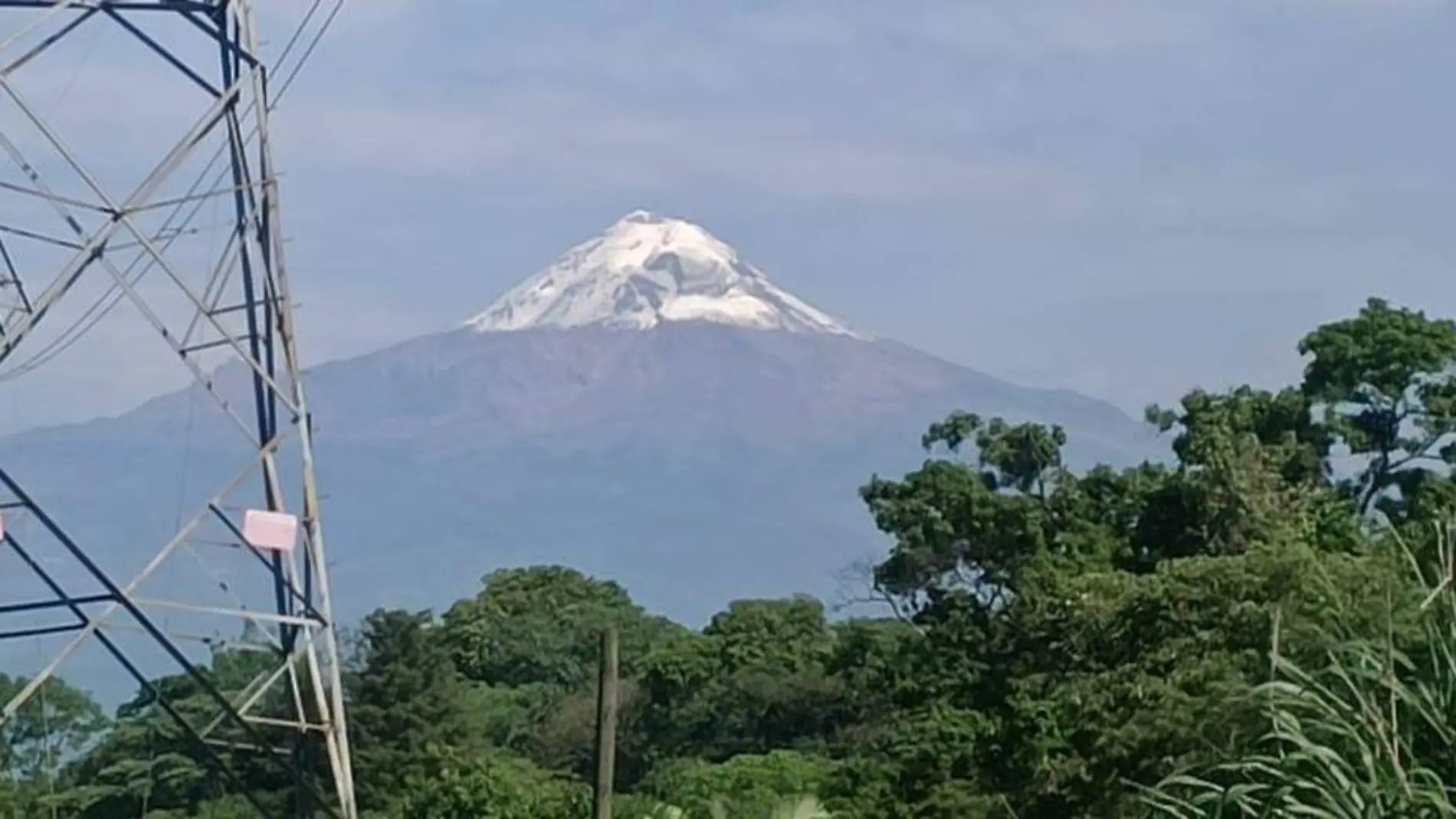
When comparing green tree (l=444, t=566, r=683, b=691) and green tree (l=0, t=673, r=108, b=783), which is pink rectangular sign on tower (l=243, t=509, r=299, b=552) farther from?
green tree (l=444, t=566, r=683, b=691)

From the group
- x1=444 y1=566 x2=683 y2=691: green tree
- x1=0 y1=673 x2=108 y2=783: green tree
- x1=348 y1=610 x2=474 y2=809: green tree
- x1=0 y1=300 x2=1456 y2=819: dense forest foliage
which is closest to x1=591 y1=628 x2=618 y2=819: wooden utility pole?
x1=0 y1=300 x2=1456 y2=819: dense forest foliage

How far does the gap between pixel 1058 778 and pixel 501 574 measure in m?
48.5

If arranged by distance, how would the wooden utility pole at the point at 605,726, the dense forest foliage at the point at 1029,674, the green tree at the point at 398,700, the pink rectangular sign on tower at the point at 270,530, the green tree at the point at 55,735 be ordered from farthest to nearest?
the green tree at the point at 398,700, the green tree at the point at 55,735, the wooden utility pole at the point at 605,726, the pink rectangular sign on tower at the point at 270,530, the dense forest foliage at the point at 1029,674

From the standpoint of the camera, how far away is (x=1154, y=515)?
38.2 meters

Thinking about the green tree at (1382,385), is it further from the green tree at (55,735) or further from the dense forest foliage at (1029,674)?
the green tree at (55,735)

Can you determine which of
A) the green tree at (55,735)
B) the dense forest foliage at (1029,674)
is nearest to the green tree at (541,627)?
the dense forest foliage at (1029,674)

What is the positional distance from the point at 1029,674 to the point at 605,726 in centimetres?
1422

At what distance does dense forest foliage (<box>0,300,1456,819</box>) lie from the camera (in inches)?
415

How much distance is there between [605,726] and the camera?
16.1 meters

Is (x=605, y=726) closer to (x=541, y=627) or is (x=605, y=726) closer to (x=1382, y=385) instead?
(x=1382, y=385)

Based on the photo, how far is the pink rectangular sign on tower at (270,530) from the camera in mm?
13297

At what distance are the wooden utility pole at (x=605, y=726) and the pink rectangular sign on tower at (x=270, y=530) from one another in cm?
297

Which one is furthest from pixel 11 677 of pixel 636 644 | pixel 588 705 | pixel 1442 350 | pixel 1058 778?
pixel 636 644

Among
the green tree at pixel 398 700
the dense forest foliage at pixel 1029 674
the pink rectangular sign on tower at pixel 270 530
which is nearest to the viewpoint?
the dense forest foliage at pixel 1029 674
